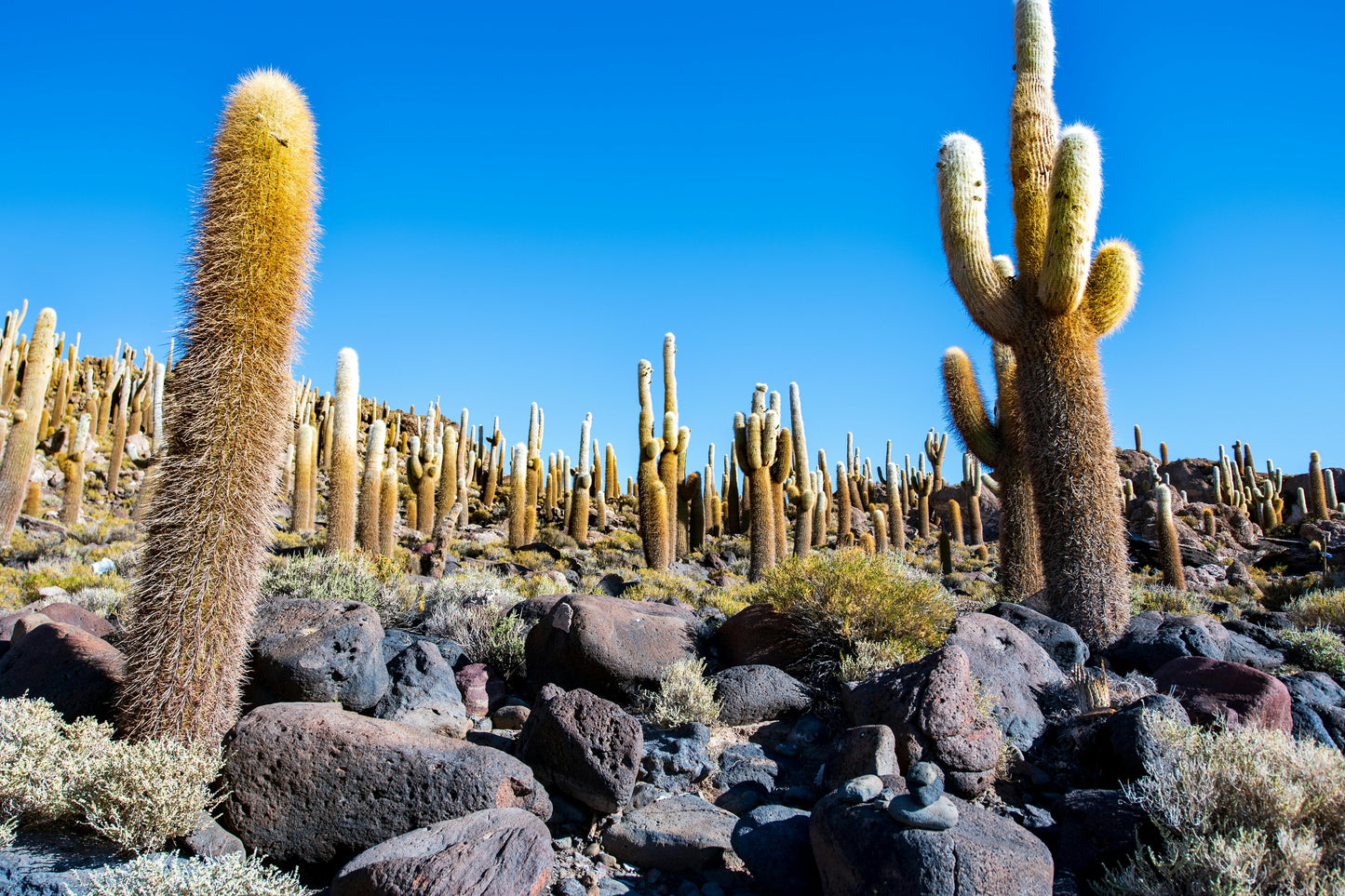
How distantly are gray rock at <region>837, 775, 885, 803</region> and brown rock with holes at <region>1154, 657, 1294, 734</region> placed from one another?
284cm

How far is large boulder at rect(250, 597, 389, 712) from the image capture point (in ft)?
19.9

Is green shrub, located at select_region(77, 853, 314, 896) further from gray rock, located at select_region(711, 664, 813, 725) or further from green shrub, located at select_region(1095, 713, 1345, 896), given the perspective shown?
green shrub, located at select_region(1095, 713, 1345, 896)

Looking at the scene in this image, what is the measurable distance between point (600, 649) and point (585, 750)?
1.80 metres

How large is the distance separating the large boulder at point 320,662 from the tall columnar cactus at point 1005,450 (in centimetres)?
872

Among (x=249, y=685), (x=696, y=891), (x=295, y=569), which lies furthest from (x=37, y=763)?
(x=295, y=569)

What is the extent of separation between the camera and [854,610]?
752cm

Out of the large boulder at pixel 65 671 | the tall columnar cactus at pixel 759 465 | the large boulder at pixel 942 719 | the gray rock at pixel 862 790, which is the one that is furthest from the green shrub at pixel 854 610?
the tall columnar cactus at pixel 759 465

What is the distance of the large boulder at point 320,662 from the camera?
6.06m

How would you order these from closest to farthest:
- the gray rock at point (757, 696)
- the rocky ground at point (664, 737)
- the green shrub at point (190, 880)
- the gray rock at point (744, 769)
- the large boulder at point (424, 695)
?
the green shrub at point (190, 880) < the rocky ground at point (664, 737) < the gray rock at point (744, 769) < the large boulder at point (424, 695) < the gray rock at point (757, 696)

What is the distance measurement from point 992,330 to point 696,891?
26.5 ft

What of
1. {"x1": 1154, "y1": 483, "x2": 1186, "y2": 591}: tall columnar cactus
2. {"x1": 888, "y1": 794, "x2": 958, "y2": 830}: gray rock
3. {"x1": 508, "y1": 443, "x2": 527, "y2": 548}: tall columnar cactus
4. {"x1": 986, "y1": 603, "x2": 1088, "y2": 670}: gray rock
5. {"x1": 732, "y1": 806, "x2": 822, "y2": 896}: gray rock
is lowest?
{"x1": 732, "y1": 806, "x2": 822, "y2": 896}: gray rock

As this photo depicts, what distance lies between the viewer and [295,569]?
9633 mm

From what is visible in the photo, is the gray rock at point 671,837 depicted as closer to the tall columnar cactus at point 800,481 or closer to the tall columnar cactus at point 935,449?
the tall columnar cactus at point 800,481

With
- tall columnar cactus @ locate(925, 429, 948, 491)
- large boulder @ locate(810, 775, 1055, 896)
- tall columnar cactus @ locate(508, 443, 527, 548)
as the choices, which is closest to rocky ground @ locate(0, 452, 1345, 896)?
large boulder @ locate(810, 775, 1055, 896)
